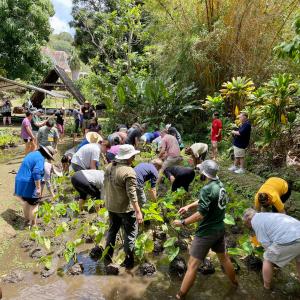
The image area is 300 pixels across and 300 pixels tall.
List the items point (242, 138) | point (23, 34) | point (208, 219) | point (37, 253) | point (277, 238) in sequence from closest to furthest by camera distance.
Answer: point (277, 238) < point (208, 219) < point (37, 253) < point (242, 138) < point (23, 34)

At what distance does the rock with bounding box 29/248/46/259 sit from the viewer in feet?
17.2

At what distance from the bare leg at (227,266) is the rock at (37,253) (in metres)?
2.56

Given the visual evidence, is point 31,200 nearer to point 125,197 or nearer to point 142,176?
point 142,176

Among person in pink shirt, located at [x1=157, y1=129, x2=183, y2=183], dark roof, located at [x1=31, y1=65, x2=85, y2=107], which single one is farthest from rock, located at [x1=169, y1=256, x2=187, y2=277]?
dark roof, located at [x1=31, y1=65, x2=85, y2=107]

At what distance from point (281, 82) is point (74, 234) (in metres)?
5.52

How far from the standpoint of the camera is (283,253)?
3.93m

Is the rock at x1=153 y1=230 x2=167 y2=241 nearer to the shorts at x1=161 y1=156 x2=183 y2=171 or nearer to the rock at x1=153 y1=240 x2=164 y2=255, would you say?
the rock at x1=153 y1=240 x2=164 y2=255

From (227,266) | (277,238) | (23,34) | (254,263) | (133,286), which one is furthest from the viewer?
(23,34)

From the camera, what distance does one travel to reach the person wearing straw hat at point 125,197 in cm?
464

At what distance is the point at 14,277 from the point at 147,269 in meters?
1.70

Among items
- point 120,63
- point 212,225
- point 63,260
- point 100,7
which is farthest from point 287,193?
point 100,7

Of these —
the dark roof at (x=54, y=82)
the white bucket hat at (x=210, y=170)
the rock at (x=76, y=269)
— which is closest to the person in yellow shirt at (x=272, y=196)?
the white bucket hat at (x=210, y=170)

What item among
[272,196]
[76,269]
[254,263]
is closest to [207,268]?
[254,263]

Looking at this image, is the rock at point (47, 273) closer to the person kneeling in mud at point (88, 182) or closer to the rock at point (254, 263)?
the person kneeling in mud at point (88, 182)
